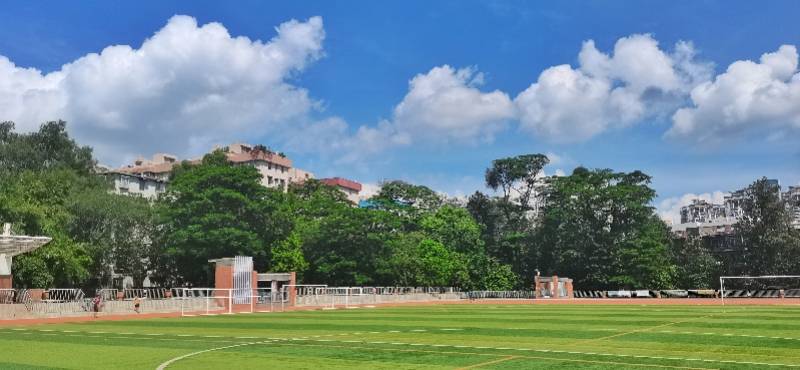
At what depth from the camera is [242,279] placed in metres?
44.3

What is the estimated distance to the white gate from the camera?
141 ft

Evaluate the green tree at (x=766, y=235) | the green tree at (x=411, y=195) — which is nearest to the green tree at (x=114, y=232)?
the green tree at (x=411, y=195)

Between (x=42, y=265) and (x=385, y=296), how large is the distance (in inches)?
969

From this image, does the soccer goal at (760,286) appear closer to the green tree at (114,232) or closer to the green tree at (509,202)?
the green tree at (509,202)

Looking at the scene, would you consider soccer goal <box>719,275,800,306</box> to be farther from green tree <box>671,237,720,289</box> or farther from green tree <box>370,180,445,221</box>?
green tree <box>370,180,445,221</box>

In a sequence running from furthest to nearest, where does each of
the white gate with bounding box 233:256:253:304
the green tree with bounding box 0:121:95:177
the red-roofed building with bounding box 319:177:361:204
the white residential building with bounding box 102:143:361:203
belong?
the red-roofed building with bounding box 319:177:361:204 → the white residential building with bounding box 102:143:361:203 → the green tree with bounding box 0:121:95:177 → the white gate with bounding box 233:256:253:304

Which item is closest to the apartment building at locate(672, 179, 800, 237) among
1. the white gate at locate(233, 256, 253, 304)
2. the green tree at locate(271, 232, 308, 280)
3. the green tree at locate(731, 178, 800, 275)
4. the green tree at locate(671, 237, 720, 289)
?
the green tree at locate(731, 178, 800, 275)

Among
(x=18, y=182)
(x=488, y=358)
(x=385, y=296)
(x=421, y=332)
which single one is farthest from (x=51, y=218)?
(x=488, y=358)

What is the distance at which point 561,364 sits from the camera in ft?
42.9

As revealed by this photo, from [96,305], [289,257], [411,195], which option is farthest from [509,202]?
[96,305]

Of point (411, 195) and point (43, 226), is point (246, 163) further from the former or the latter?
point (43, 226)

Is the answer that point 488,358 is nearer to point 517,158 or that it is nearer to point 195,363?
point 195,363

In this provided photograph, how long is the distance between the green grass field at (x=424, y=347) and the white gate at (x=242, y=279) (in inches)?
721

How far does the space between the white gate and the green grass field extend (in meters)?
18.3
